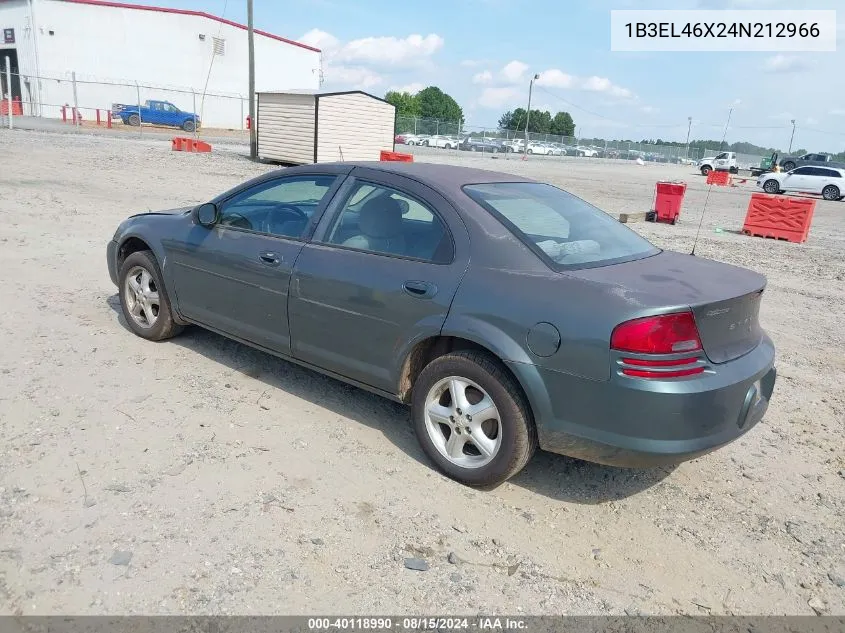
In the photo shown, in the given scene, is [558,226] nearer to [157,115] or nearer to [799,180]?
[799,180]

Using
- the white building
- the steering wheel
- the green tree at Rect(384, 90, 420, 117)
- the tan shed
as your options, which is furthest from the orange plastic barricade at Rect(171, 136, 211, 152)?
the green tree at Rect(384, 90, 420, 117)

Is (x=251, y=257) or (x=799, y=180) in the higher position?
(x=251, y=257)

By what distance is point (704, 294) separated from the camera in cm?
309

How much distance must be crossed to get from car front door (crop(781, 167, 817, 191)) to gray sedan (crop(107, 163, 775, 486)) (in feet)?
104

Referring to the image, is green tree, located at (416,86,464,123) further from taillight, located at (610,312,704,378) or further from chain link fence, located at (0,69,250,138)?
taillight, located at (610,312,704,378)

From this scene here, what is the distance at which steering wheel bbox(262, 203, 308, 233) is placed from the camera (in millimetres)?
4309

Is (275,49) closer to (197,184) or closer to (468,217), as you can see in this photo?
(197,184)

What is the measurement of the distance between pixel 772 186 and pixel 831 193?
250 centimetres

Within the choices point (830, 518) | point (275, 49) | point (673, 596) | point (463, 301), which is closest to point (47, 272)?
point (463, 301)

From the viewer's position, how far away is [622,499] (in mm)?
3477

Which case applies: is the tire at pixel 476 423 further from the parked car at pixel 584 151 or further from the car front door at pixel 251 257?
the parked car at pixel 584 151

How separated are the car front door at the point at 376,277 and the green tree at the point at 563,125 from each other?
110 meters

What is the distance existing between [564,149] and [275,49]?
97.3 feet

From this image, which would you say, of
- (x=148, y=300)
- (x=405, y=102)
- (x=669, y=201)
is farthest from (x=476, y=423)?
(x=405, y=102)
